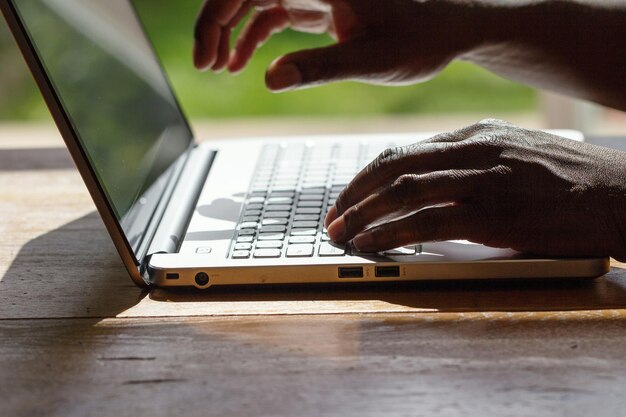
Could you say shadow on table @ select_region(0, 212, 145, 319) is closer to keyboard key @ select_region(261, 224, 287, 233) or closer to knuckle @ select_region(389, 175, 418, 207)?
keyboard key @ select_region(261, 224, 287, 233)

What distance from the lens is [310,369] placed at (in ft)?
2.19

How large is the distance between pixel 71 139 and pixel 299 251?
0.74 ft

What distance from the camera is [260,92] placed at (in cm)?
374

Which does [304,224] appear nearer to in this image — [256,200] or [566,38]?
[256,200]

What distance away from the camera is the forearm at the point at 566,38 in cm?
104

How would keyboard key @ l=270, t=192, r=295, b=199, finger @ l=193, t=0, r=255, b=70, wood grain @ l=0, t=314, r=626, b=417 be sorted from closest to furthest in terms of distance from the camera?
wood grain @ l=0, t=314, r=626, b=417 < keyboard key @ l=270, t=192, r=295, b=199 < finger @ l=193, t=0, r=255, b=70

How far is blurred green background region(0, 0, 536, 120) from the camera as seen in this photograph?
3.63 metres

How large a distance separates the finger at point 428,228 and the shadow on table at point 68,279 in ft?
0.78

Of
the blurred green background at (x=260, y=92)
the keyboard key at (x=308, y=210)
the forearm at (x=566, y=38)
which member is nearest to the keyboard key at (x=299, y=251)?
the keyboard key at (x=308, y=210)

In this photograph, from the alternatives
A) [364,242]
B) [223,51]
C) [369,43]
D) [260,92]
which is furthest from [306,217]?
[260,92]

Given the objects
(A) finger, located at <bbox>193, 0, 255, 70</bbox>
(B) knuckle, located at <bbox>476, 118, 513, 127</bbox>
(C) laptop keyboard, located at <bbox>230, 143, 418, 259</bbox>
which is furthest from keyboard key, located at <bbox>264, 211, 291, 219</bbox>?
(A) finger, located at <bbox>193, 0, 255, 70</bbox>

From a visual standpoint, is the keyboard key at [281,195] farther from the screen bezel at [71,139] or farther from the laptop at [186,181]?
the screen bezel at [71,139]

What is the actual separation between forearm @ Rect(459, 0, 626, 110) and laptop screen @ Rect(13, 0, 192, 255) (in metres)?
0.39

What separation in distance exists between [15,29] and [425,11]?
0.48 meters
